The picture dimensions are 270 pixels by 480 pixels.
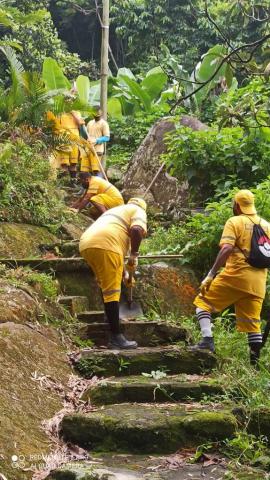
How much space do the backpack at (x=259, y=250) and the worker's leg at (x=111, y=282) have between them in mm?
1265

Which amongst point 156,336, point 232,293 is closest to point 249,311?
point 232,293

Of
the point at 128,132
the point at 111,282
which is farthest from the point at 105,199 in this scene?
the point at 128,132

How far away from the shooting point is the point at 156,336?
250 inches

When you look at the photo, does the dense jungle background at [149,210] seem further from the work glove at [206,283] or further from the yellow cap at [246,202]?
the yellow cap at [246,202]

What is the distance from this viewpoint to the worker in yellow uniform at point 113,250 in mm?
5898

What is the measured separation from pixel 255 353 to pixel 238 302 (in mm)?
513

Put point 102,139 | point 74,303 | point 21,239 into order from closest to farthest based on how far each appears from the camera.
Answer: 1. point 74,303
2. point 21,239
3. point 102,139

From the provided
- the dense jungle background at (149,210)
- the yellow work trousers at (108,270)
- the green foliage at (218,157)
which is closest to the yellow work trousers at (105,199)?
the dense jungle background at (149,210)

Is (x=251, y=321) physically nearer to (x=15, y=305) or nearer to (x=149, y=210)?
(x=15, y=305)

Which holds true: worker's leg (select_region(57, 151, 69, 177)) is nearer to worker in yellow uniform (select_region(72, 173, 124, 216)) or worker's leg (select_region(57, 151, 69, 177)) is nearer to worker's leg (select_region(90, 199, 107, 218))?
worker in yellow uniform (select_region(72, 173, 124, 216))

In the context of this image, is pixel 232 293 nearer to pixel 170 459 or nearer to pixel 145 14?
pixel 170 459

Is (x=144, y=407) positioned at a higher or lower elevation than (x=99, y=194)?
lower

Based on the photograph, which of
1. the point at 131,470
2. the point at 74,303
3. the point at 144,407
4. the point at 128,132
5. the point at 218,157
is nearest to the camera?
the point at 131,470

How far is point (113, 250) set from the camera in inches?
235
